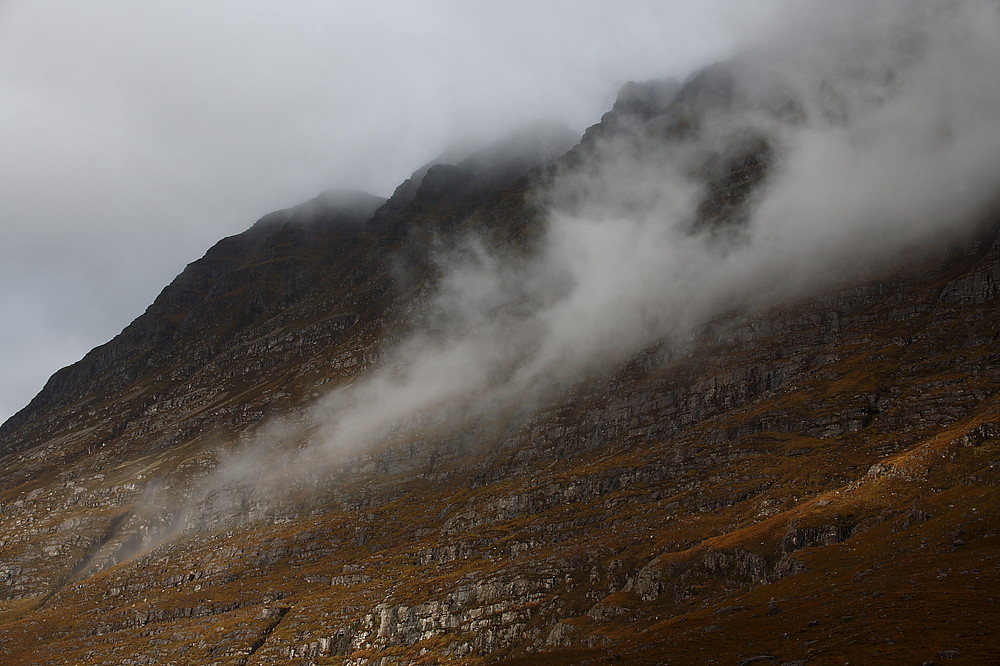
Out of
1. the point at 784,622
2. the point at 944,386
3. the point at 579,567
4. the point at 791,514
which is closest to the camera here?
the point at 784,622

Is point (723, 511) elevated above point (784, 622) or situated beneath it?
situated beneath

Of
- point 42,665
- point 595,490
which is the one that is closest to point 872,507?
point 595,490

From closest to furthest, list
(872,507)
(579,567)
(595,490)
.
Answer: (872,507), (579,567), (595,490)

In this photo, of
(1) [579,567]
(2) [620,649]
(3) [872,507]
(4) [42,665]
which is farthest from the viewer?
(4) [42,665]

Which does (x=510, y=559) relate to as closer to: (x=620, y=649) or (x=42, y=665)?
(x=620, y=649)

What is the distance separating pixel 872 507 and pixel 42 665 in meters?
200

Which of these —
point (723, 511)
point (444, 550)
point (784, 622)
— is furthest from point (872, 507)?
point (444, 550)

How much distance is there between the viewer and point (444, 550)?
631ft

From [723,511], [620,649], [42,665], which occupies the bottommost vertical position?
[723,511]

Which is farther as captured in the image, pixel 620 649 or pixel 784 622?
pixel 620 649

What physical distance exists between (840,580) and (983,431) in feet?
181

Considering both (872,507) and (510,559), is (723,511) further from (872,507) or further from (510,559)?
(510,559)

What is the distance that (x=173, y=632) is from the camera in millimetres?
189875

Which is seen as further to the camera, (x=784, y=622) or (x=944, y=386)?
(x=944, y=386)
